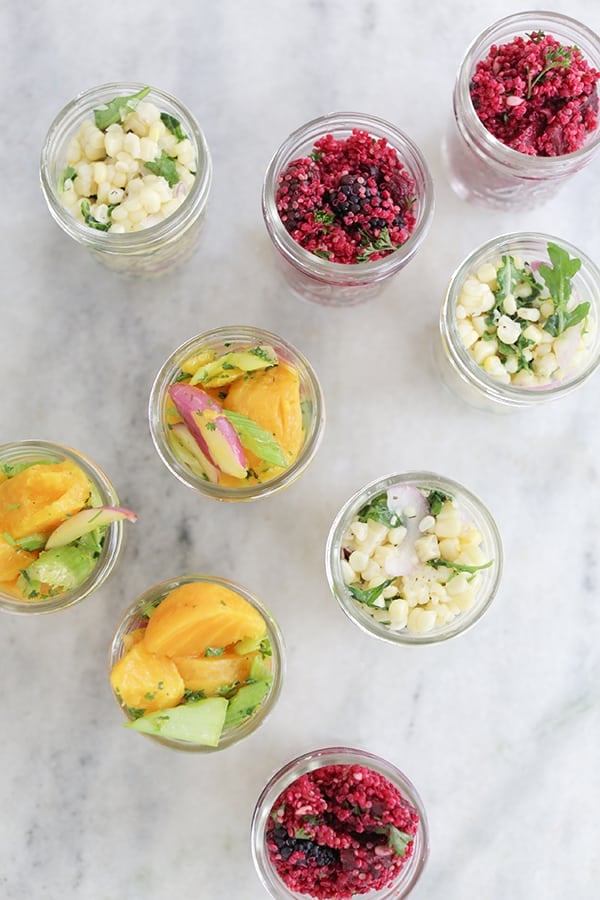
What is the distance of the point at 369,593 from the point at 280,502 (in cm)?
31

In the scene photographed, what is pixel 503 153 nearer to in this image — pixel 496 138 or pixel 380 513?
pixel 496 138

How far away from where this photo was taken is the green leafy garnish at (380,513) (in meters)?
1.77

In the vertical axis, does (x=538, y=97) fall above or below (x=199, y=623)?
above

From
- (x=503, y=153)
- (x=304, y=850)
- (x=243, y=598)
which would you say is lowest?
(x=304, y=850)

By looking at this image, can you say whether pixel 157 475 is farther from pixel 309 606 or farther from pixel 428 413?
pixel 428 413

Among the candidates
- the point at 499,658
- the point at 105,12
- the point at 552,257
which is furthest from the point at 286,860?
the point at 105,12

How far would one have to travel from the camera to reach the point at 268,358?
5.64 ft

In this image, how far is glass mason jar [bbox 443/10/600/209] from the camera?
1.75 metres

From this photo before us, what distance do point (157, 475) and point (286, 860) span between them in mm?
783

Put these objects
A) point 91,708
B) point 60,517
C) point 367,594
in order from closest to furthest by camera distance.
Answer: point 60,517, point 367,594, point 91,708

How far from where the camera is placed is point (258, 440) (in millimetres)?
1614

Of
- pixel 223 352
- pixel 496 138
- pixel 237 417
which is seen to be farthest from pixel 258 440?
pixel 496 138

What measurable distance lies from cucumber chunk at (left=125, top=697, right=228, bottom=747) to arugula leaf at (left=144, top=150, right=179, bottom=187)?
964mm

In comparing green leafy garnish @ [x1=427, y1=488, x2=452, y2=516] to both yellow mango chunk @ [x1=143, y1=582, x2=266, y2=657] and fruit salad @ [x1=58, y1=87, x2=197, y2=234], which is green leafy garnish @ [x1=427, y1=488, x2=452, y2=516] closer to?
yellow mango chunk @ [x1=143, y1=582, x2=266, y2=657]
